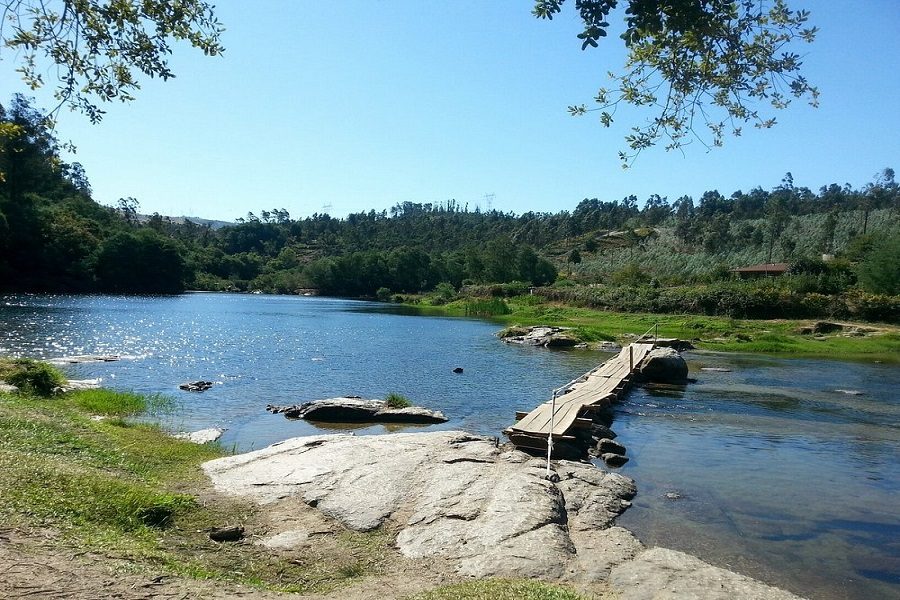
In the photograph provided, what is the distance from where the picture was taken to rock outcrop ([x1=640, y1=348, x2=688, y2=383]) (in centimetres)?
3391

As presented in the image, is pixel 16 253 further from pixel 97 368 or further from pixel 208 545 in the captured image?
pixel 208 545

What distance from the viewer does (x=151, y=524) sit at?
31.0ft

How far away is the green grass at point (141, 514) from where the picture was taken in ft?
26.3

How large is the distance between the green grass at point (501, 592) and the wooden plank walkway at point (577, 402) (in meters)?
8.40

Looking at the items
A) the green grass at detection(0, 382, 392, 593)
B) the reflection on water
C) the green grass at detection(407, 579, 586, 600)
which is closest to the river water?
the reflection on water

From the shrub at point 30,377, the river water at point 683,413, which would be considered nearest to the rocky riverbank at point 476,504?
the river water at point 683,413

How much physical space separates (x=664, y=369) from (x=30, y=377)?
95.1 feet

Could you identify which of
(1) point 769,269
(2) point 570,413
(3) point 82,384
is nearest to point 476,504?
(2) point 570,413

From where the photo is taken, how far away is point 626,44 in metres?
6.64

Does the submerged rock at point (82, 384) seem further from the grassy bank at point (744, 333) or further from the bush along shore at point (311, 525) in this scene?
the grassy bank at point (744, 333)

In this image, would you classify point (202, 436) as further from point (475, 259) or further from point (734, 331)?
point (475, 259)

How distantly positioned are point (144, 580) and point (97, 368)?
31105 millimetres

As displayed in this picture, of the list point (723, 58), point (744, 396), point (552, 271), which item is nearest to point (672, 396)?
point (744, 396)

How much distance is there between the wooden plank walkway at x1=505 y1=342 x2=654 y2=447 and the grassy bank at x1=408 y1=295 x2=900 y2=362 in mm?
18190
